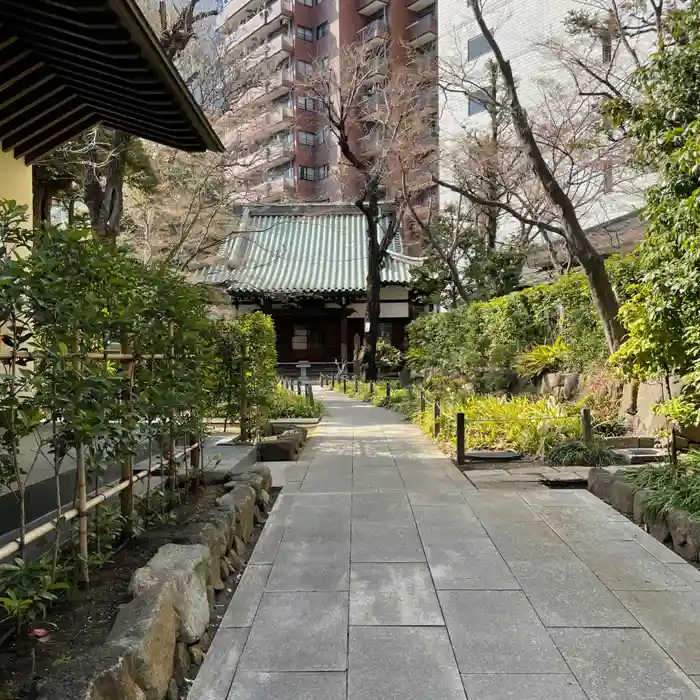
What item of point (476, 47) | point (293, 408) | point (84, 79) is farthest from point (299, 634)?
point (476, 47)

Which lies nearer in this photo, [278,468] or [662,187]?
[662,187]

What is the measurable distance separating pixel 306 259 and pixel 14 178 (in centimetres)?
2039

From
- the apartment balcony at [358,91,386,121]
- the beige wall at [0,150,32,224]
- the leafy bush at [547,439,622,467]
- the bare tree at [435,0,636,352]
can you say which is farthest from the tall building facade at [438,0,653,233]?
the beige wall at [0,150,32,224]

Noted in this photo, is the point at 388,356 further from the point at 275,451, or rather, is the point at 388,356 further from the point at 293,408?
the point at 275,451

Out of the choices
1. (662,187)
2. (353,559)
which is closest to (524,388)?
(662,187)

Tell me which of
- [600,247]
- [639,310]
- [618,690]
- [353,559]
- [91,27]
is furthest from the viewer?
[600,247]

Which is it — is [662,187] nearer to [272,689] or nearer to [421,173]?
[272,689]

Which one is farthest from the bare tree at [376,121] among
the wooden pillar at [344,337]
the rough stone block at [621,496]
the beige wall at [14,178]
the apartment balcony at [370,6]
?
the apartment balcony at [370,6]

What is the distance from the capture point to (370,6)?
112 ft

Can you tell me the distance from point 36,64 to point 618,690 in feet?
20.2

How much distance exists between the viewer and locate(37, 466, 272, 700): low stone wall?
6.73 feet

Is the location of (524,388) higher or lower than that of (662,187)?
lower

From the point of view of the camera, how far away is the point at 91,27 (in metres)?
3.92

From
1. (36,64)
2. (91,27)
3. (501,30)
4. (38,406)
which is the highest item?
(501,30)
